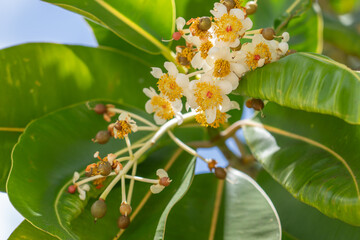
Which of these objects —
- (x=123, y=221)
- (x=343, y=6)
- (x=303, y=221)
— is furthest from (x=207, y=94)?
(x=343, y=6)

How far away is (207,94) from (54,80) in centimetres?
52

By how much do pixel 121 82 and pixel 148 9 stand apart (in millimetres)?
263

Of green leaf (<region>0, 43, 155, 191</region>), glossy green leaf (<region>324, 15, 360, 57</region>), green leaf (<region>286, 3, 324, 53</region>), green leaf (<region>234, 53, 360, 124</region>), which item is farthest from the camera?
glossy green leaf (<region>324, 15, 360, 57</region>)

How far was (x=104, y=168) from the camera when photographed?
3.08 ft

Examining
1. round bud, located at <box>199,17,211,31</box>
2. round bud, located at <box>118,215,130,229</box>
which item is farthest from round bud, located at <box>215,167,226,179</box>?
round bud, located at <box>199,17,211,31</box>

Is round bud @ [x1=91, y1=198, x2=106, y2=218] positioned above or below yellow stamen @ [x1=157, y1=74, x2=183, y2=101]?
below

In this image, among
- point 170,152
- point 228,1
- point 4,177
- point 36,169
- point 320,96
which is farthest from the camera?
point 170,152

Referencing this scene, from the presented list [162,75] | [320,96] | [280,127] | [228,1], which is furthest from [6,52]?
[320,96]

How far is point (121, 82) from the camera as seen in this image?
4.34 feet

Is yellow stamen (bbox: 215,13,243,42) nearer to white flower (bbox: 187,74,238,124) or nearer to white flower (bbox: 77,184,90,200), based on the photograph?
white flower (bbox: 187,74,238,124)

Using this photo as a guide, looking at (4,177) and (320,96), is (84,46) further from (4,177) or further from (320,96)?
(320,96)

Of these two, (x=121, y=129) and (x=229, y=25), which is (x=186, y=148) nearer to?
(x=121, y=129)

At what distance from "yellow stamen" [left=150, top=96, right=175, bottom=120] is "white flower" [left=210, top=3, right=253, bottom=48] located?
0.64ft

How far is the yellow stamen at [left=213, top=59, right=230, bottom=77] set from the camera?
2.90ft
